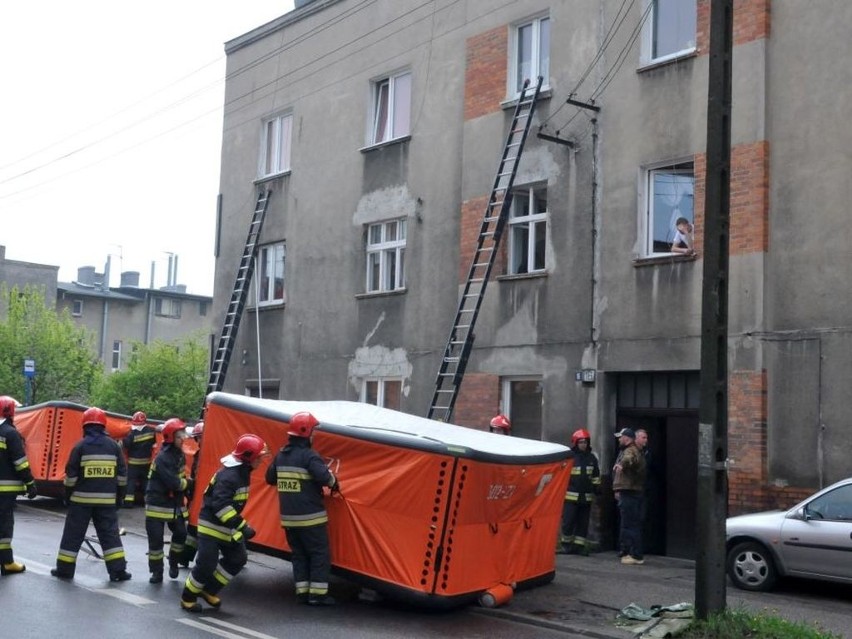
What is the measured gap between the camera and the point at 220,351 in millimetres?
22375

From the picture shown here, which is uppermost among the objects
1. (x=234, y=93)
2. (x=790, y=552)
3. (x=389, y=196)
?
(x=234, y=93)

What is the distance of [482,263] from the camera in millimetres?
17828

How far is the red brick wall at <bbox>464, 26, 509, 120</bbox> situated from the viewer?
59.7 ft

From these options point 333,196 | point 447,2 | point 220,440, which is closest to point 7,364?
point 333,196

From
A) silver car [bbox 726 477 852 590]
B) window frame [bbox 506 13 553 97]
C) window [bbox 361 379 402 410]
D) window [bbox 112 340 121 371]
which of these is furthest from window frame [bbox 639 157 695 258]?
window [bbox 112 340 121 371]

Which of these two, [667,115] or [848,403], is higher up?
[667,115]

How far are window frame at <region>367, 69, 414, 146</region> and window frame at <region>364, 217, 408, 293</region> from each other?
1547mm

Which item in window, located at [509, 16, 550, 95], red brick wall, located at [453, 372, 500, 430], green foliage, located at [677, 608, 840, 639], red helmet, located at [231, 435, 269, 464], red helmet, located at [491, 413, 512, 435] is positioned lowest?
green foliage, located at [677, 608, 840, 639]

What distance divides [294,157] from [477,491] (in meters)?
13.6

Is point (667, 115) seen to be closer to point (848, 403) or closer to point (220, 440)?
point (848, 403)

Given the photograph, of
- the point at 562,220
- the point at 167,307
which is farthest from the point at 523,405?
the point at 167,307

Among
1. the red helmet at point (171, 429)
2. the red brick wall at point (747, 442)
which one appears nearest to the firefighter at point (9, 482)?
the red helmet at point (171, 429)

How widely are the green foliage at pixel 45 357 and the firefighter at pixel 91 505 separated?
1220 inches

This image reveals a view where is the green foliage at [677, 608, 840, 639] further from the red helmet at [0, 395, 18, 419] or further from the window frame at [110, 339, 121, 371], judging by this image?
the window frame at [110, 339, 121, 371]
